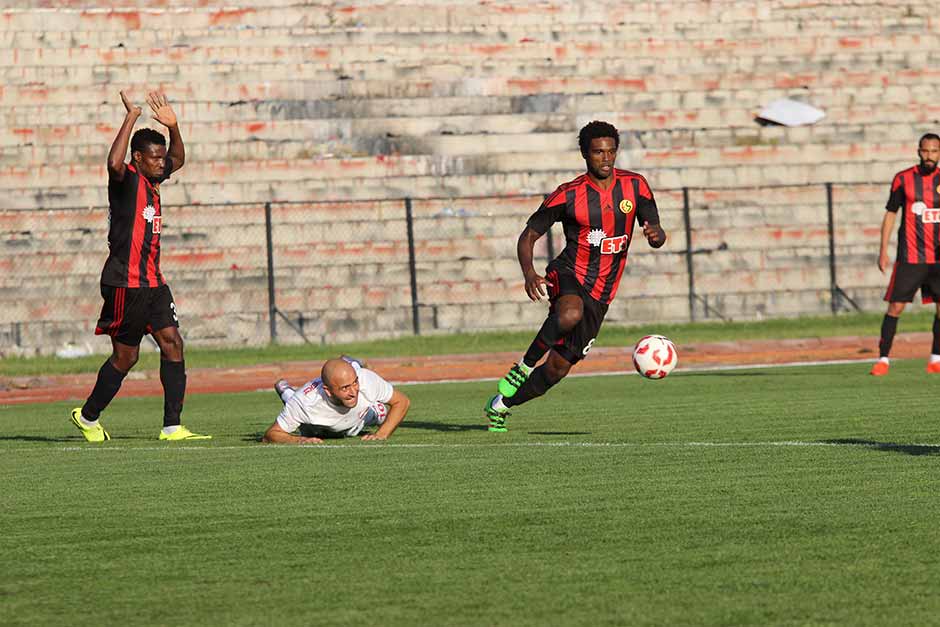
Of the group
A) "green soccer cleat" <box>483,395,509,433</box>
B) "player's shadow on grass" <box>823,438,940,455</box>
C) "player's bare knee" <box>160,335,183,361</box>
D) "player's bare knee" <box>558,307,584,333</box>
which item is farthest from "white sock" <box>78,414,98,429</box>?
"player's shadow on grass" <box>823,438,940,455</box>

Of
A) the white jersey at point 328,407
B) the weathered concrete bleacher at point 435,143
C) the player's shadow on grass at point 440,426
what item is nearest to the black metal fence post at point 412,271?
the weathered concrete bleacher at point 435,143

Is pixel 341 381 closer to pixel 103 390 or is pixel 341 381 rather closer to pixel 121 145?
pixel 121 145

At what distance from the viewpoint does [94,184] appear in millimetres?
27719

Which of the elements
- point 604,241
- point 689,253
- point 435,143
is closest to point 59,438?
point 604,241

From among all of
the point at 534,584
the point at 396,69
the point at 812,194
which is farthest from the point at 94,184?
the point at 534,584

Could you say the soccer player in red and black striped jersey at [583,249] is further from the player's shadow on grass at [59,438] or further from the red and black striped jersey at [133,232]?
the player's shadow on grass at [59,438]

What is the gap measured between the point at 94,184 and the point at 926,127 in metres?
14.6

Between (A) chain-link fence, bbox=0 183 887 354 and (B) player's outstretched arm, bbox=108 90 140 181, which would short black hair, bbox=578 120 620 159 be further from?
(A) chain-link fence, bbox=0 183 887 354

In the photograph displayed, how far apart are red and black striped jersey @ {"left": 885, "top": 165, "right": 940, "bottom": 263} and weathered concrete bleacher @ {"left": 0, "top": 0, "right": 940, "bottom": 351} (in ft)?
32.9

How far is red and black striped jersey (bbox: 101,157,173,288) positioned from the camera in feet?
40.3

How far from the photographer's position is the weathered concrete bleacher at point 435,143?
26.8 metres

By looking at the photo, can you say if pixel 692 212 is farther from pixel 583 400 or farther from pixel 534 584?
pixel 534 584

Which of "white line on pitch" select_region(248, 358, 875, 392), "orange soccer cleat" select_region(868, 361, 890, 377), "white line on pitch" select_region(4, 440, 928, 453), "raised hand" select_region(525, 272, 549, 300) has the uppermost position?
"raised hand" select_region(525, 272, 549, 300)

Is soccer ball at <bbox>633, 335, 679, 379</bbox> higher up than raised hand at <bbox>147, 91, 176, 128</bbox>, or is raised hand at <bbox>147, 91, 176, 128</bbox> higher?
raised hand at <bbox>147, 91, 176, 128</bbox>
